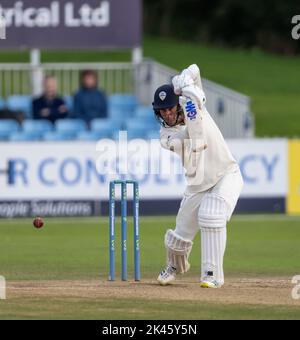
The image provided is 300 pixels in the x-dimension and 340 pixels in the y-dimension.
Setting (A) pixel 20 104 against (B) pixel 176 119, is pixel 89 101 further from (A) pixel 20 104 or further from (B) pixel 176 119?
(B) pixel 176 119

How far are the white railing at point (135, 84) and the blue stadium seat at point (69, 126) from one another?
2.09 meters

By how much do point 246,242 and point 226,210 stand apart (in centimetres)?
570

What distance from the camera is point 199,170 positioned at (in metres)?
11.3

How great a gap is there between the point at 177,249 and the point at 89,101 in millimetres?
11345

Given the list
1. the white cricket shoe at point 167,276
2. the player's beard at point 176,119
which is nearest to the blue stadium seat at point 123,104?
the white cricket shoe at point 167,276

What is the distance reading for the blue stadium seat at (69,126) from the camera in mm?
22156

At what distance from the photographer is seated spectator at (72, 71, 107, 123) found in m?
22.3

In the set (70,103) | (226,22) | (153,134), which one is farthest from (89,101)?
(226,22)

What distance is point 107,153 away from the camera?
66.0 ft

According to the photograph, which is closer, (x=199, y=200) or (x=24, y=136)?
(x=199, y=200)

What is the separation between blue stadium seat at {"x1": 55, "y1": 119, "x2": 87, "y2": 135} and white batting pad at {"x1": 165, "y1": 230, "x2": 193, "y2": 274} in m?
10.6

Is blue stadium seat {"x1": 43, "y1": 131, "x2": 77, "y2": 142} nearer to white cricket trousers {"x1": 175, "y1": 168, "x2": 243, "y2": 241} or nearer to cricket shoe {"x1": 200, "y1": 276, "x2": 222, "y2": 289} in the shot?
white cricket trousers {"x1": 175, "y1": 168, "x2": 243, "y2": 241}

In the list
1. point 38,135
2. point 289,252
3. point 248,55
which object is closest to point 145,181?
point 38,135
